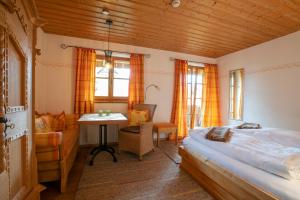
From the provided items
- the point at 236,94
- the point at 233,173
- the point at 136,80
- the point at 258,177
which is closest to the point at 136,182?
the point at 233,173

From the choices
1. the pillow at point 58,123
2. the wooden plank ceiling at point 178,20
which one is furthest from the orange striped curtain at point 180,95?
the pillow at point 58,123

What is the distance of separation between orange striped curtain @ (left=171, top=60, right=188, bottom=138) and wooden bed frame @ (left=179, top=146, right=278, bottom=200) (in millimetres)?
Answer: 1857

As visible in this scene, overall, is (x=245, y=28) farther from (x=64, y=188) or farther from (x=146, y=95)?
(x=64, y=188)

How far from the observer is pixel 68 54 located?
133 inches

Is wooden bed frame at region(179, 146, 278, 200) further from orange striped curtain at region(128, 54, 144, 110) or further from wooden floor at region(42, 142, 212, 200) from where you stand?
orange striped curtain at region(128, 54, 144, 110)

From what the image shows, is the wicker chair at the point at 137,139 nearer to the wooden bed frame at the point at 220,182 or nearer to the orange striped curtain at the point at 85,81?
the wooden bed frame at the point at 220,182

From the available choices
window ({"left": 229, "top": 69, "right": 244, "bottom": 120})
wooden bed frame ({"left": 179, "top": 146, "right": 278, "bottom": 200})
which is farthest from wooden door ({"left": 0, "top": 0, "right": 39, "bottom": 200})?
window ({"left": 229, "top": 69, "right": 244, "bottom": 120})

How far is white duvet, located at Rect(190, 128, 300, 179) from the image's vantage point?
1271 millimetres

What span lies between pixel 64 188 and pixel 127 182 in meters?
0.77

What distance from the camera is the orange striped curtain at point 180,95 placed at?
418 cm

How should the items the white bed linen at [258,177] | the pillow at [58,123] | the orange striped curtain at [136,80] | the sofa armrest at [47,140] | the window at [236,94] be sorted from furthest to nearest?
the window at [236,94], the orange striped curtain at [136,80], the pillow at [58,123], the sofa armrest at [47,140], the white bed linen at [258,177]

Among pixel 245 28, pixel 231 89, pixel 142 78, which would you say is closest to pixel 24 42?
pixel 142 78

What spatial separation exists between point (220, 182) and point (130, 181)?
1.16 meters

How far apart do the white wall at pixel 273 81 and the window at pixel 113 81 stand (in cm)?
295
